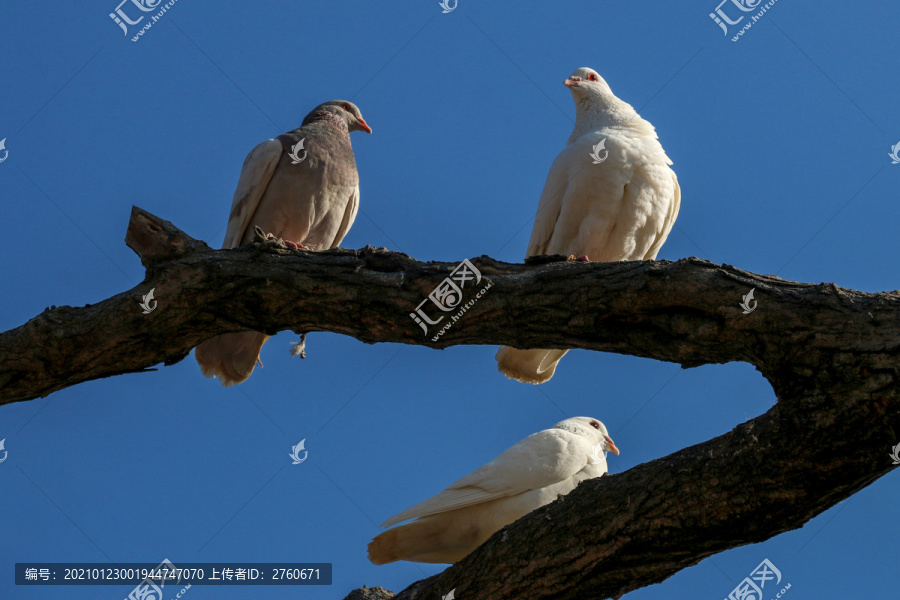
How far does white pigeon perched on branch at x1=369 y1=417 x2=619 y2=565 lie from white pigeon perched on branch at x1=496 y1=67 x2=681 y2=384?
120cm

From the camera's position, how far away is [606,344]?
3.95 meters

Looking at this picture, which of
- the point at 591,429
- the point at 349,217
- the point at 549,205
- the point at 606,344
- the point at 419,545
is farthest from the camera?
the point at 349,217

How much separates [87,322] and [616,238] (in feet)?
13.9

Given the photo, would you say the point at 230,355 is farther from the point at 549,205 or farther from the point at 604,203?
the point at 604,203

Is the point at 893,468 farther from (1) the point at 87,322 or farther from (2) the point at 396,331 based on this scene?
(1) the point at 87,322

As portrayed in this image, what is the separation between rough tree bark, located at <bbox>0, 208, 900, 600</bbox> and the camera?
314cm

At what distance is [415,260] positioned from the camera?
4.35 m


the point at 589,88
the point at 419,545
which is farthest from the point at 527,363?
the point at 589,88

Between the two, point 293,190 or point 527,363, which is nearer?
point 527,363

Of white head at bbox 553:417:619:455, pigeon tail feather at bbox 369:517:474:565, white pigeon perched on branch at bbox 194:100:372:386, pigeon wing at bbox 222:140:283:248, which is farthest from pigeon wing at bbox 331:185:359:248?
pigeon tail feather at bbox 369:517:474:565

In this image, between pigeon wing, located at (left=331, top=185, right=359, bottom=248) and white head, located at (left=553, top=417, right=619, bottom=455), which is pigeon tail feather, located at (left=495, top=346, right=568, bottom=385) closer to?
white head, located at (left=553, top=417, right=619, bottom=455)

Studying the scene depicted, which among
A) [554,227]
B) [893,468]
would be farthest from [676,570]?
[554,227]

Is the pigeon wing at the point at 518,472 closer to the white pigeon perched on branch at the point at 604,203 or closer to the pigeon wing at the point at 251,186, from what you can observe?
the white pigeon perched on branch at the point at 604,203

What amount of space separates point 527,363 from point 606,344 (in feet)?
8.78
